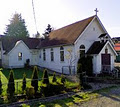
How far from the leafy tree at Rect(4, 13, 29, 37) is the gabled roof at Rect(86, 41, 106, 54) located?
36.2m

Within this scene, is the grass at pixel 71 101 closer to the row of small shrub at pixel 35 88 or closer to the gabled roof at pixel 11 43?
the row of small shrub at pixel 35 88

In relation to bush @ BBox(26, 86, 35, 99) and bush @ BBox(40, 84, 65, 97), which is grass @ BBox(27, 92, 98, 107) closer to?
bush @ BBox(26, 86, 35, 99)

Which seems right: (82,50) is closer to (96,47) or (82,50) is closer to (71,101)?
(96,47)

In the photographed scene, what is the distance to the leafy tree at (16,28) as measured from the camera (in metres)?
52.3

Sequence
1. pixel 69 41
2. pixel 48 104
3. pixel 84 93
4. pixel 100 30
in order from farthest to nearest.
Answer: pixel 100 30 → pixel 69 41 → pixel 84 93 → pixel 48 104

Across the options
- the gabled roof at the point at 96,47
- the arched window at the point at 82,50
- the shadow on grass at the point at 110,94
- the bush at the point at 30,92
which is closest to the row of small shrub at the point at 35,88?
the bush at the point at 30,92

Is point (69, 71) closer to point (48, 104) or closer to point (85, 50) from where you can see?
point (85, 50)

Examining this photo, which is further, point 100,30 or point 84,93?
point 100,30

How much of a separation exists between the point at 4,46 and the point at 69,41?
582 inches

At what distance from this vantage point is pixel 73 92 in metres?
11.9

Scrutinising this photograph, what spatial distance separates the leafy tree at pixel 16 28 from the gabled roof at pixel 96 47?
1427 inches

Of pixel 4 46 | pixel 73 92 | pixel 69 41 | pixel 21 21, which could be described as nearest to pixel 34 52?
pixel 4 46

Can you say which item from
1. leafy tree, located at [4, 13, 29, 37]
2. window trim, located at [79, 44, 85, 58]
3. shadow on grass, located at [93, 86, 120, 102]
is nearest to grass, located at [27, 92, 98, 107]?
shadow on grass, located at [93, 86, 120, 102]

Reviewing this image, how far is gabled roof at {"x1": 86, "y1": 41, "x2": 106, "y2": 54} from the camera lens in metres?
18.2
